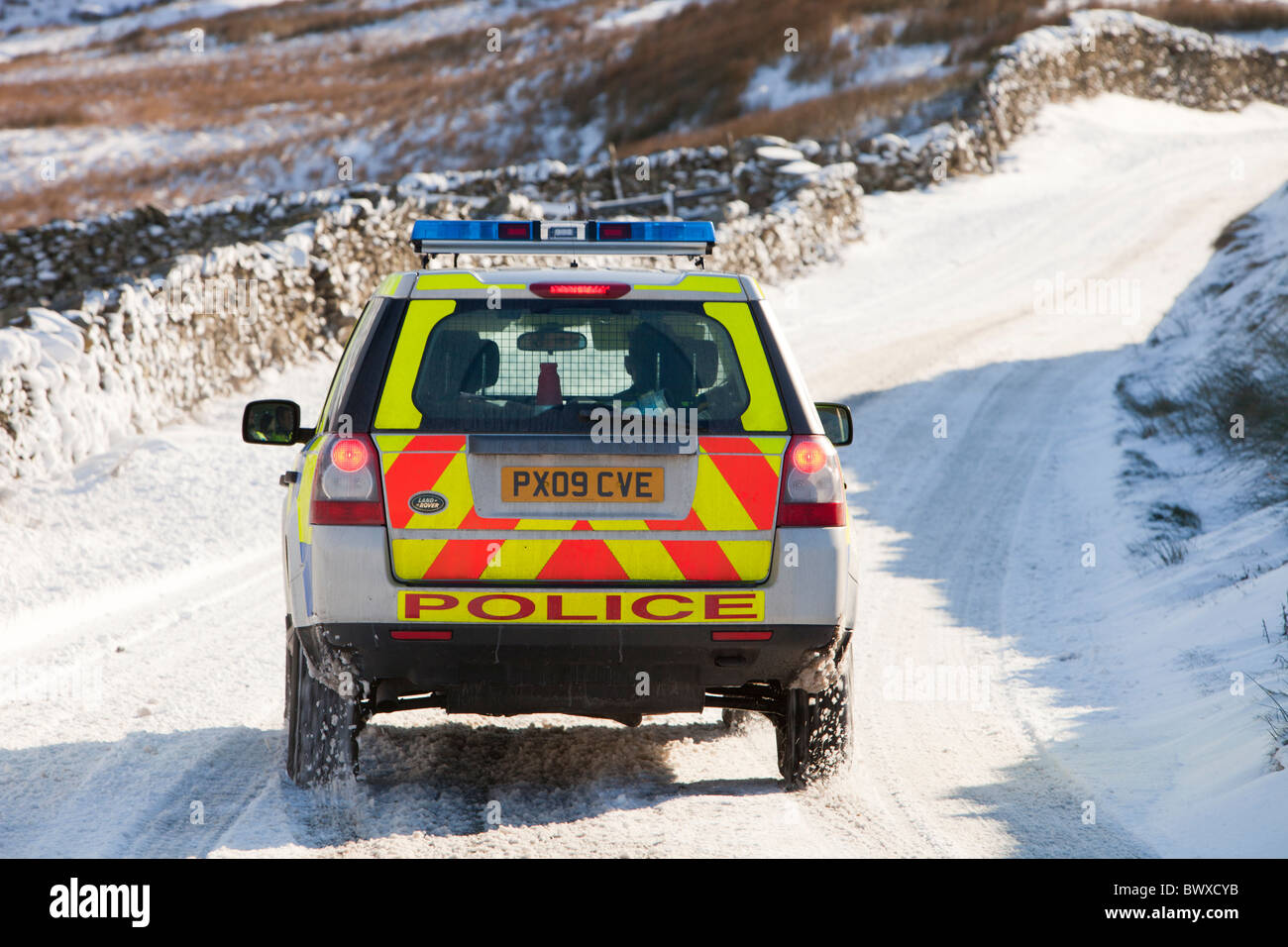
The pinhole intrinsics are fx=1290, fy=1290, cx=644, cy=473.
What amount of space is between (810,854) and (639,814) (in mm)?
680

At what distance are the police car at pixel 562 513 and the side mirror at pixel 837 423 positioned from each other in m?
0.59

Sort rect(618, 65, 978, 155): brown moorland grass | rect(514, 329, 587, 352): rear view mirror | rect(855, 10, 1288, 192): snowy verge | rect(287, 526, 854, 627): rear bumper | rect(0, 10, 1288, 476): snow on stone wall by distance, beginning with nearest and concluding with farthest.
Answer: rect(287, 526, 854, 627): rear bumper → rect(514, 329, 587, 352): rear view mirror → rect(0, 10, 1288, 476): snow on stone wall → rect(855, 10, 1288, 192): snowy verge → rect(618, 65, 978, 155): brown moorland grass

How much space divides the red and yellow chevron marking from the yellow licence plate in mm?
79

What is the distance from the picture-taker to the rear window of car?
4348mm

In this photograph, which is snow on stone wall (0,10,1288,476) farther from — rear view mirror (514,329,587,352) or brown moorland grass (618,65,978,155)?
rear view mirror (514,329,587,352)

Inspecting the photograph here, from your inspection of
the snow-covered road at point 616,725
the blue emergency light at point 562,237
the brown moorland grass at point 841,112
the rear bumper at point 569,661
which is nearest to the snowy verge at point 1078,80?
the brown moorland grass at point 841,112

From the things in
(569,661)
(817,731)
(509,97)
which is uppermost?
(509,97)

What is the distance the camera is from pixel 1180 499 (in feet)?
33.7

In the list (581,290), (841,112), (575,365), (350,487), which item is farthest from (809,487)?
(841,112)

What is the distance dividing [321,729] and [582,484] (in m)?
A: 1.28

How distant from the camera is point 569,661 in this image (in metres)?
4.25

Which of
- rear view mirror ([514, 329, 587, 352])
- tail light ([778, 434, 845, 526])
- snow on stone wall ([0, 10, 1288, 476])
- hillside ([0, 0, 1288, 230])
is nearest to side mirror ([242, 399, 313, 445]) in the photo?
rear view mirror ([514, 329, 587, 352])

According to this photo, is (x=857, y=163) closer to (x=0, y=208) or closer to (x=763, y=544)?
(x=0, y=208)

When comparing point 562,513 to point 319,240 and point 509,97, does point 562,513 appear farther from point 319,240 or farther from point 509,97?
point 509,97
